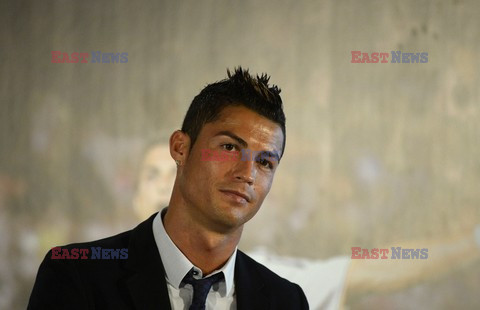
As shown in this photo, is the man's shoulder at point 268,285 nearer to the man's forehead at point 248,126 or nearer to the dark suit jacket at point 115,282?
the dark suit jacket at point 115,282

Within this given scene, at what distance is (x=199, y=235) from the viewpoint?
1.22 metres

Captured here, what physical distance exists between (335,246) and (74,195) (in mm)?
1244

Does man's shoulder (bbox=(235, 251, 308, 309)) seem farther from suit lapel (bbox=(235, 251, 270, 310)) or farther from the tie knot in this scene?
the tie knot

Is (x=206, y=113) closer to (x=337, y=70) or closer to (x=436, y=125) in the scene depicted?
(x=337, y=70)

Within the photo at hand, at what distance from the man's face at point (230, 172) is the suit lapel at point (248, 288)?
0.60 ft

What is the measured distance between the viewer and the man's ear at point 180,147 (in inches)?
Result: 50.8

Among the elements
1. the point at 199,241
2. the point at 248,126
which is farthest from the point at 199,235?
the point at 248,126

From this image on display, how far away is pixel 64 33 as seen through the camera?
2.65 m

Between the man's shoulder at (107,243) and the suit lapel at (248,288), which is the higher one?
the man's shoulder at (107,243)

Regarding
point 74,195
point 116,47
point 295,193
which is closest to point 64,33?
point 116,47

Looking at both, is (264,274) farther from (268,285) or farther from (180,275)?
(180,275)

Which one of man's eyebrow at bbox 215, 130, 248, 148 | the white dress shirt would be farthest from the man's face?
the white dress shirt

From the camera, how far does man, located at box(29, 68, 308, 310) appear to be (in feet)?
3.83

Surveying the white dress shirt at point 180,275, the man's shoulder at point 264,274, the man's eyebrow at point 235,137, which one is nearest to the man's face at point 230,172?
the man's eyebrow at point 235,137
